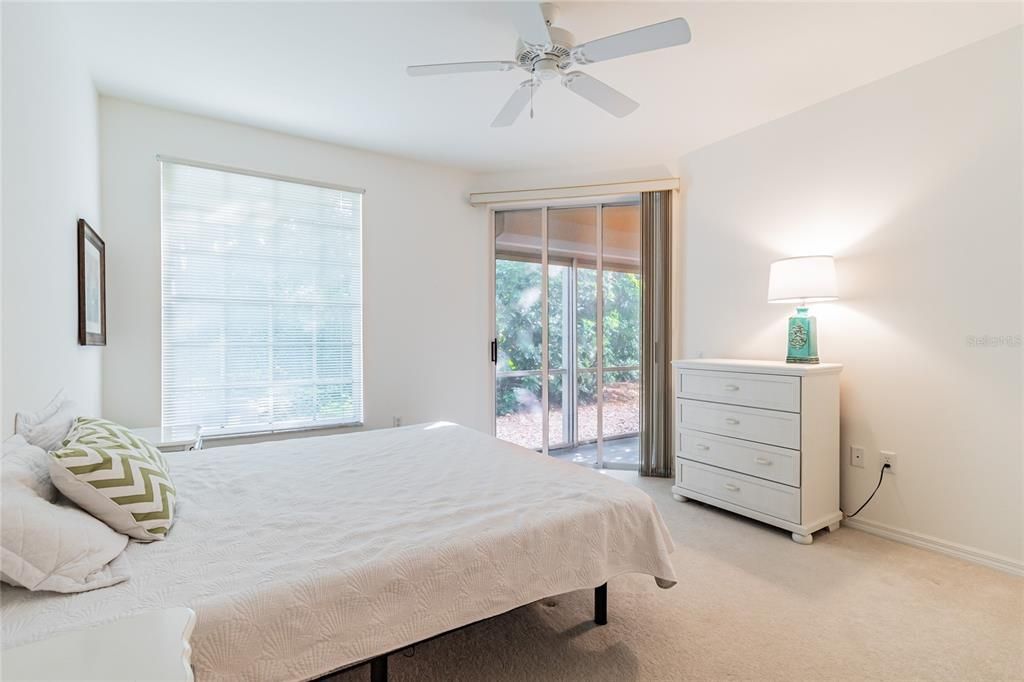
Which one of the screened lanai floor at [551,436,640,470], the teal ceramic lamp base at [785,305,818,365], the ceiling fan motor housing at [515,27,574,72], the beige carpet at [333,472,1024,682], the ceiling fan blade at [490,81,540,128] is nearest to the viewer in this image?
the beige carpet at [333,472,1024,682]

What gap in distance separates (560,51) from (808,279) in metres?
1.87

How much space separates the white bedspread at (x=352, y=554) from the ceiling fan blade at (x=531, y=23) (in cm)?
173

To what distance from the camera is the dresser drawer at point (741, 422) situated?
8.94ft

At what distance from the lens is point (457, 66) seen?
207 centimetres

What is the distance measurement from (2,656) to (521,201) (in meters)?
3.99

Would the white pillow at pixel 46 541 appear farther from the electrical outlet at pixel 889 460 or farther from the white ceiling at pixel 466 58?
the electrical outlet at pixel 889 460

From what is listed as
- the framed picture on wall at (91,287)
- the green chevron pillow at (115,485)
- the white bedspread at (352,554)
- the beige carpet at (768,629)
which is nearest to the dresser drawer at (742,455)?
the beige carpet at (768,629)

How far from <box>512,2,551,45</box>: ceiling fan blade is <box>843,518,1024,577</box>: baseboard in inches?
121

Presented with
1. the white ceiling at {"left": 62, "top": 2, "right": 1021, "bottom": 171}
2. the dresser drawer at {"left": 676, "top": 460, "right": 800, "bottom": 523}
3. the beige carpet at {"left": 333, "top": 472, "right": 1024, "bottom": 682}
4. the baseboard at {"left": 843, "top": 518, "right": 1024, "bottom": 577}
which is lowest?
the beige carpet at {"left": 333, "top": 472, "right": 1024, "bottom": 682}

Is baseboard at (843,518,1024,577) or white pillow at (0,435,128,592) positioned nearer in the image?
white pillow at (0,435,128,592)

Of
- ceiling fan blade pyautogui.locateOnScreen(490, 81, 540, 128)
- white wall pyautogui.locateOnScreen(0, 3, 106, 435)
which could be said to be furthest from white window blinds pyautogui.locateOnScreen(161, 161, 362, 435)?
ceiling fan blade pyautogui.locateOnScreen(490, 81, 540, 128)

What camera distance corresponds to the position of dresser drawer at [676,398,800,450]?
272cm

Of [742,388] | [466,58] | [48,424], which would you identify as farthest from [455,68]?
[742,388]

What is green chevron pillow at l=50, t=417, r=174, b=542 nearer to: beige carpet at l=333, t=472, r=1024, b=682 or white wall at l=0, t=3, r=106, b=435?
white wall at l=0, t=3, r=106, b=435
